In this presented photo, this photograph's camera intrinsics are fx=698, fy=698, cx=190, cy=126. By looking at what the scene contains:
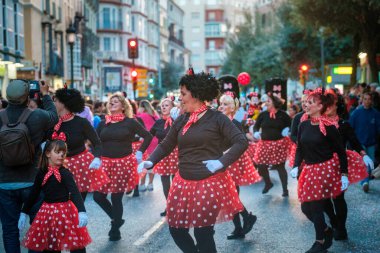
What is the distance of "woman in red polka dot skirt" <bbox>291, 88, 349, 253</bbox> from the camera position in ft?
26.7

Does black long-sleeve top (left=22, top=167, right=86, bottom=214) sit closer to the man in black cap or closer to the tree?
the man in black cap

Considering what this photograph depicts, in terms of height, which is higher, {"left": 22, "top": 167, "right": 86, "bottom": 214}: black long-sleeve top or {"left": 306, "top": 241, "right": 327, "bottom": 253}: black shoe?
{"left": 22, "top": 167, "right": 86, "bottom": 214}: black long-sleeve top

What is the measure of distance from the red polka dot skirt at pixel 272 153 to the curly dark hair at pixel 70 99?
581cm

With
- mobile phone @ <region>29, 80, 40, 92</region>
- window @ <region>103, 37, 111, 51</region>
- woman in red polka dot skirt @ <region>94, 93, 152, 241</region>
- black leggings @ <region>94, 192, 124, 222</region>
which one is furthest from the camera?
window @ <region>103, 37, 111, 51</region>

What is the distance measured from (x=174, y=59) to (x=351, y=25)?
7706 cm

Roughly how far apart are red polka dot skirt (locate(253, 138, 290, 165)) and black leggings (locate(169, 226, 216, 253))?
7.55 metres

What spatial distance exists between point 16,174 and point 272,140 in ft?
25.6

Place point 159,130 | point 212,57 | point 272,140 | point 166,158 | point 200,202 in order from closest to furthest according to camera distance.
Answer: point 200,202
point 166,158
point 159,130
point 272,140
point 212,57

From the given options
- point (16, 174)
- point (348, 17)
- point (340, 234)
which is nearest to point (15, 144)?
point (16, 174)

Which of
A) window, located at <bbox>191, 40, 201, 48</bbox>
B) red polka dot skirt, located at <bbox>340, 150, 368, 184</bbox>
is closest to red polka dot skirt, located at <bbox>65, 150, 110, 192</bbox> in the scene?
red polka dot skirt, located at <bbox>340, 150, 368, 184</bbox>

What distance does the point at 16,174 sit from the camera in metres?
6.83

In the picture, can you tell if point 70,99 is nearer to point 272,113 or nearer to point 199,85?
point 199,85

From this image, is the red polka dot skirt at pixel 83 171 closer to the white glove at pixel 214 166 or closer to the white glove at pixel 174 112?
the white glove at pixel 174 112

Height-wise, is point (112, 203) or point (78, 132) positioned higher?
point (78, 132)
